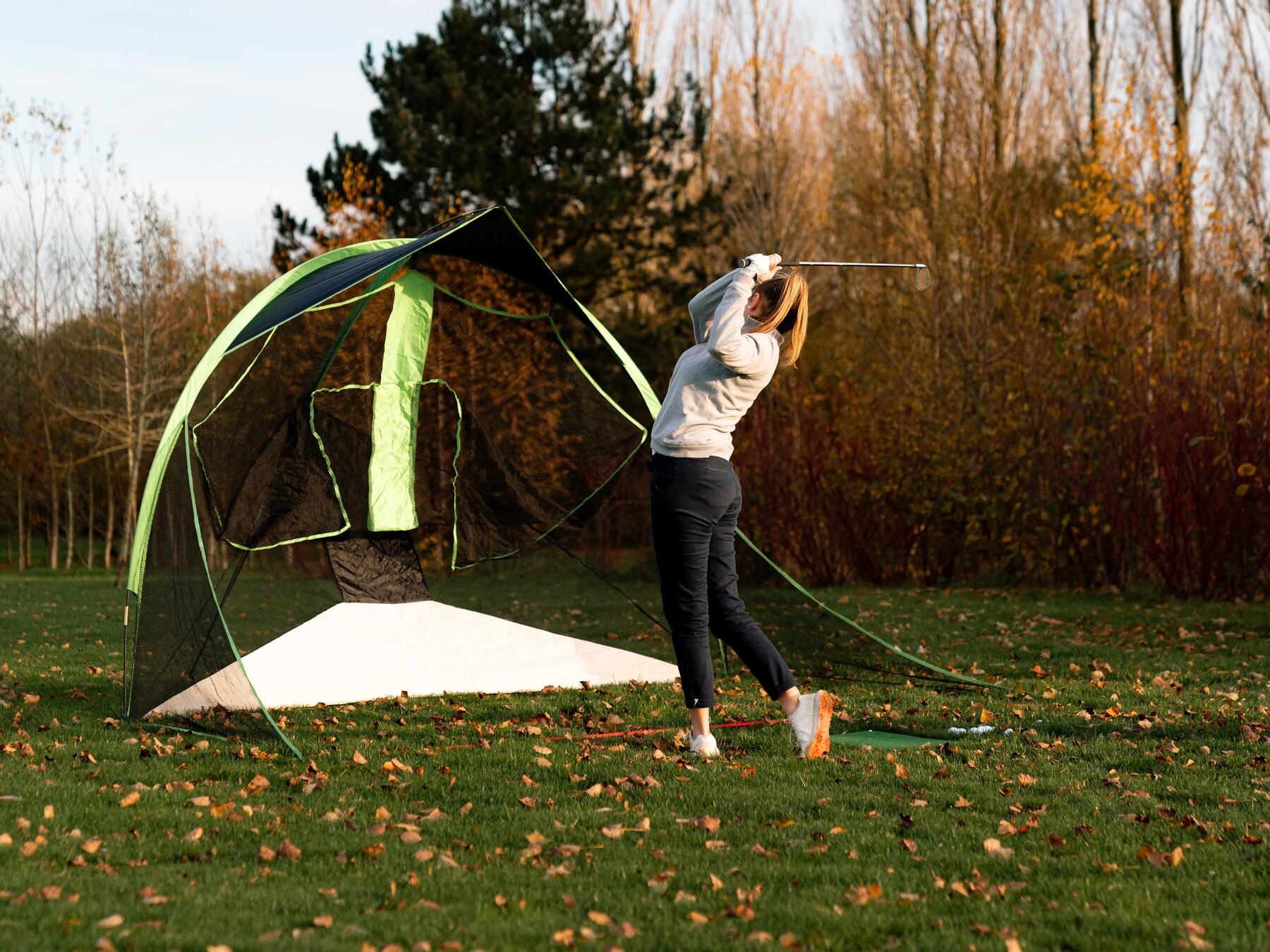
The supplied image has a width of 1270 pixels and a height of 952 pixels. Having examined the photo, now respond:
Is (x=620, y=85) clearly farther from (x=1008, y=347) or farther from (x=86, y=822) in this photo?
(x=86, y=822)

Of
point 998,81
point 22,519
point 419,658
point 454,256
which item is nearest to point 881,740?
point 419,658

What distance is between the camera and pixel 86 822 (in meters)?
3.13

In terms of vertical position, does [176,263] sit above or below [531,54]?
below

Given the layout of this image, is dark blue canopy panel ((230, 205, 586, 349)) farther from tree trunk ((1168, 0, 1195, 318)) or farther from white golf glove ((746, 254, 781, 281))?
tree trunk ((1168, 0, 1195, 318))

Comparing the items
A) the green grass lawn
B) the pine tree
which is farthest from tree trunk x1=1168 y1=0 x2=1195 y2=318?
the pine tree

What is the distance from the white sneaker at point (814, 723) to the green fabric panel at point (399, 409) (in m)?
2.85

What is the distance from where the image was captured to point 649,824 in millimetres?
3104

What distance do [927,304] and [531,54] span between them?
6.61 m

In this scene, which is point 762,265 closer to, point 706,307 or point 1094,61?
point 706,307

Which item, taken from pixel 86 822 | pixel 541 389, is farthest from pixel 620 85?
pixel 86 822

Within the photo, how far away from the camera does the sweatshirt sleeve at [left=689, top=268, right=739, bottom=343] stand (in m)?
4.07

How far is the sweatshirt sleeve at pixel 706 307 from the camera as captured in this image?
4070 mm

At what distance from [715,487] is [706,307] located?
67 centimetres

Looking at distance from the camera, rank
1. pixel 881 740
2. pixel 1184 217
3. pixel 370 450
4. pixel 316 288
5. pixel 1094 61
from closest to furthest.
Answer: pixel 881 740
pixel 316 288
pixel 370 450
pixel 1184 217
pixel 1094 61
